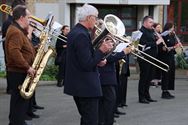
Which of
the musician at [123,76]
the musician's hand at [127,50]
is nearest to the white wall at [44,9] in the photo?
the musician at [123,76]

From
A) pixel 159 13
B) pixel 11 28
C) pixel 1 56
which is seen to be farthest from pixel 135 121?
pixel 159 13

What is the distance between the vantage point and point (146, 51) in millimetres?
10961

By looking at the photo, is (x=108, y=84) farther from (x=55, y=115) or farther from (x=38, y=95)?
(x=38, y=95)

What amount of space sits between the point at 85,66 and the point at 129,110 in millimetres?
4355

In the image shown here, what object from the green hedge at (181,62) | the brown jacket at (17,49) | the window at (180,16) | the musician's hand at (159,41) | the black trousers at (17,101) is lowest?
the black trousers at (17,101)

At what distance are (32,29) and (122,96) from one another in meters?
2.61

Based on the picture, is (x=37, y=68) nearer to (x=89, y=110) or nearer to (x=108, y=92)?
(x=108, y=92)

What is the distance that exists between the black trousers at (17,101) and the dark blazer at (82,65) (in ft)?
4.30

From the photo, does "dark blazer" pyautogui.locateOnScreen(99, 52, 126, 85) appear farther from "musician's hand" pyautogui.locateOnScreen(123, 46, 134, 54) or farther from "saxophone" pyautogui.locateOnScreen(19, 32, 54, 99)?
"saxophone" pyautogui.locateOnScreen(19, 32, 54, 99)

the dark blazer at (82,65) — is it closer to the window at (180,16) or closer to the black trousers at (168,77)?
the black trousers at (168,77)

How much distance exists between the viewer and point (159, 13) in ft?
58.9

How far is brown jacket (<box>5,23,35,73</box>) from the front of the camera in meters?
7.12

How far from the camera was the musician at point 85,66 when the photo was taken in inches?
236

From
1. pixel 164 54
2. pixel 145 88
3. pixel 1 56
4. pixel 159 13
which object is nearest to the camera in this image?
pixel 145 88
